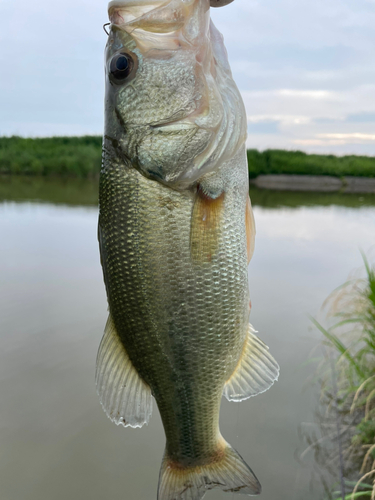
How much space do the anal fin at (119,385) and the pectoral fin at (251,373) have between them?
294mm

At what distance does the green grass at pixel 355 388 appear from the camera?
3.16 metres

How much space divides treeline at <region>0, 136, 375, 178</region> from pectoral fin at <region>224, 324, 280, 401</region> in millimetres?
18444

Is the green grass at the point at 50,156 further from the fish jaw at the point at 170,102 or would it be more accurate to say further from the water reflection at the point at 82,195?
the fish jaw at the point at 170,102

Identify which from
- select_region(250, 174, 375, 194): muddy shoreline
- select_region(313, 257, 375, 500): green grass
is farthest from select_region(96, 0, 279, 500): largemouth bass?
select_region(250, 174, 375, 194): muddy shoreline

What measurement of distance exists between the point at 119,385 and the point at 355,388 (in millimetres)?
2912

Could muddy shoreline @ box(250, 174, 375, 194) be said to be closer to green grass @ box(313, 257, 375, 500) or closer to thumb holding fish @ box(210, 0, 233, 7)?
green grass @ box(313, 257, 375, 500)

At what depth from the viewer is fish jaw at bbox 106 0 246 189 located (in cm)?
117

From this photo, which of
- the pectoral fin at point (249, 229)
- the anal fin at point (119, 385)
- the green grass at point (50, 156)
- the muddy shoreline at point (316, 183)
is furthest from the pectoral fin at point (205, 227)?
the muddy shoreline at point (316, 183)

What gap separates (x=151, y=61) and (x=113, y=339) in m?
0.90

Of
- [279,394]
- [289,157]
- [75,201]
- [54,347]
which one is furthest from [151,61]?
[289,157]

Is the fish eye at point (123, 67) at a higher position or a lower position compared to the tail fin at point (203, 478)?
higher

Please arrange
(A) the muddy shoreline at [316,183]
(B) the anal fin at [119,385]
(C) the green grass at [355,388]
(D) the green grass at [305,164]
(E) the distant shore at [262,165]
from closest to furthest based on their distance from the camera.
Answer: (B) the anal fin at [119,385] → (C) the green grass at [355,388] → (D) the green grass at [305,164] → (E) the distant shore at [262,165] → (A) the muddy shoreline at [316,183]

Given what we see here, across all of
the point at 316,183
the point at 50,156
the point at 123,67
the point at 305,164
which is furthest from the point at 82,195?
the point at 123,67

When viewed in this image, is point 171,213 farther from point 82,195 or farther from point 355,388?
point 82,195
